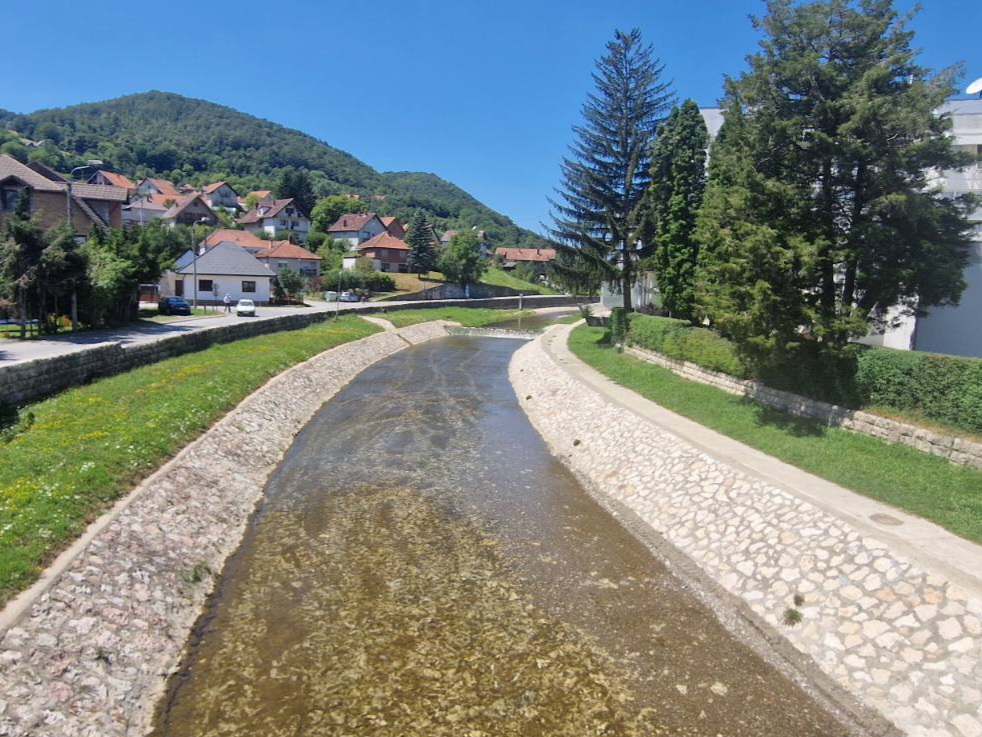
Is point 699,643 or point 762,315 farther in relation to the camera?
point 762,315

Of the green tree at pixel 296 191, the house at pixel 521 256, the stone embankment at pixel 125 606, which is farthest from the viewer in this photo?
the house at pixel 521 256

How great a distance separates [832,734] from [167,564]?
35.6 feet

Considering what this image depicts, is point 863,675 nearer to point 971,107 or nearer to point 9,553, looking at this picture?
point 9,553

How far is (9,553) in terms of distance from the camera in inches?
361

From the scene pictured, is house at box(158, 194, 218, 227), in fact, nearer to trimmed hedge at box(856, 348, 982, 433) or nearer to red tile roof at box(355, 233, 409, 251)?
red tile roof at box(355, 233, 409, 251)

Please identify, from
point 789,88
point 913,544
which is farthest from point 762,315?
point 913,544

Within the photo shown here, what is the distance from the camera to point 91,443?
566 inches

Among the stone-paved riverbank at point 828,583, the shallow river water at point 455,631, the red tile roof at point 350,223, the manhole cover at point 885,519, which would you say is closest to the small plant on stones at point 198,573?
the shallow river water at point 455,631

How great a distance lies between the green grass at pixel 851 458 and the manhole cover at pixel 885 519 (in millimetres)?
622

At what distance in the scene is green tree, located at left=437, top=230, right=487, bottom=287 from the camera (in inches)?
3647

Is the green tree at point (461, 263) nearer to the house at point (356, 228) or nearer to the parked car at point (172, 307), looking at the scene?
the house at point (356, 228)

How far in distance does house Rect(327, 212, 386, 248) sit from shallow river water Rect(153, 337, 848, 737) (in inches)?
3888

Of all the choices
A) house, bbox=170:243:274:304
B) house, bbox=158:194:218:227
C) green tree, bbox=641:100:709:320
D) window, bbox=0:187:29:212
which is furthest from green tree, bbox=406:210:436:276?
green tree, bbox=641:100:709:320

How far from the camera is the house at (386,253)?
9606 cm
